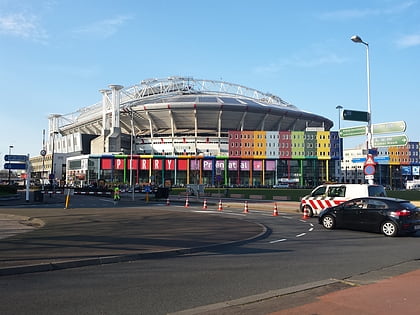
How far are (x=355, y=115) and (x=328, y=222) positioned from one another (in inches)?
328

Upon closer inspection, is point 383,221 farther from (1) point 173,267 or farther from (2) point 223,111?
(2) point 223,111

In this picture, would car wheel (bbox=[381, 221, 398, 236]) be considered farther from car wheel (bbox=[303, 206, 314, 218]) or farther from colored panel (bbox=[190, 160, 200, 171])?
colored panel (bbox=[190, 160, 200, 171])

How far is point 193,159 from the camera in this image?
326 feet

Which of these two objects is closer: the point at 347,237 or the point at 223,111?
the point at 347,237

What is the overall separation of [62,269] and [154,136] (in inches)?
4106

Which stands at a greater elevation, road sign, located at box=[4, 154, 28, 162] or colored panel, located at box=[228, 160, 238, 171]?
colored panel, located at box=[228, 160, 238, 171]

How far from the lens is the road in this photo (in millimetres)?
5785

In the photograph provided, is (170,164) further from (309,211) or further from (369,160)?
(369,160)

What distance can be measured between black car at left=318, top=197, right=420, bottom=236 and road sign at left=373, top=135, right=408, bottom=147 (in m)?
6.29

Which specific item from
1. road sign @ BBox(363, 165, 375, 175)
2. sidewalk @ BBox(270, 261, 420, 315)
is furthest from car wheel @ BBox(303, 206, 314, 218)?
sidewalk @ BBox(270, 261, 420, 315)

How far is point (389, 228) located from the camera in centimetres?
1445

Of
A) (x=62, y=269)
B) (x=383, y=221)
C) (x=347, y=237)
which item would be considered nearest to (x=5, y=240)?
(x=62, y=269)

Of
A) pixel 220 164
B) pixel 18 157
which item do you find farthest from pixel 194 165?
pixel 18 157

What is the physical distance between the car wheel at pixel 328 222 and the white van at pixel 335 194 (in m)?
3.85
